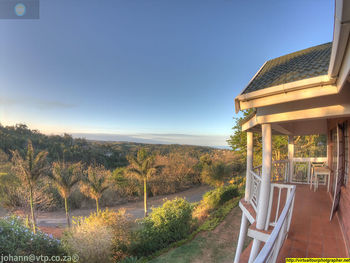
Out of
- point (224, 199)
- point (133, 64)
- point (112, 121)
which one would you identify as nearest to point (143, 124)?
point (112, 121)

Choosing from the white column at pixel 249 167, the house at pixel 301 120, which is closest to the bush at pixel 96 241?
the house at pixel 301 120

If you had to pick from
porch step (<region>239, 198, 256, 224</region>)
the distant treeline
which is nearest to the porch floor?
porch step (<region>239, 198, 256, 224</region>)

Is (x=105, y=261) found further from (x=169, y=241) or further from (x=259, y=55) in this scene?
(x=259, y=55)

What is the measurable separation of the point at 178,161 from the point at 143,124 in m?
9.25

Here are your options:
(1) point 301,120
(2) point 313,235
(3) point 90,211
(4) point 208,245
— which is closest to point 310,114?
(1) point 301,120

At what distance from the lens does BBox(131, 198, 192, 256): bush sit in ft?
23.0

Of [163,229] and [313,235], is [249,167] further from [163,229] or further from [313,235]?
[163,229]

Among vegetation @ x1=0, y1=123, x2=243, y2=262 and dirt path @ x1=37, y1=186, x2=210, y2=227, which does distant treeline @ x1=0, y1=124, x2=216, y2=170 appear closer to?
vegetation @ x1=0, y1=123, x2=243, y2=262

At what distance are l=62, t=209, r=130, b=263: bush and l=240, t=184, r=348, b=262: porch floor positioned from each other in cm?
456

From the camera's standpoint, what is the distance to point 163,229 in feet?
24.0

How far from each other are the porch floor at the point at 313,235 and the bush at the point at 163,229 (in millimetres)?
4727

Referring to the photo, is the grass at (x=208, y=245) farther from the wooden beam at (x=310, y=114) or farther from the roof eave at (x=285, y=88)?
the roof eave at (x=285, y=88)

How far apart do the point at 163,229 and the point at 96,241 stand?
291 centimetres

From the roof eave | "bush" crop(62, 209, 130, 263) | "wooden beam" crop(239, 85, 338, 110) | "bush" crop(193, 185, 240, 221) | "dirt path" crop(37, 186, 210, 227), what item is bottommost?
"dirt path" crop(37, 186, 210, 227)
